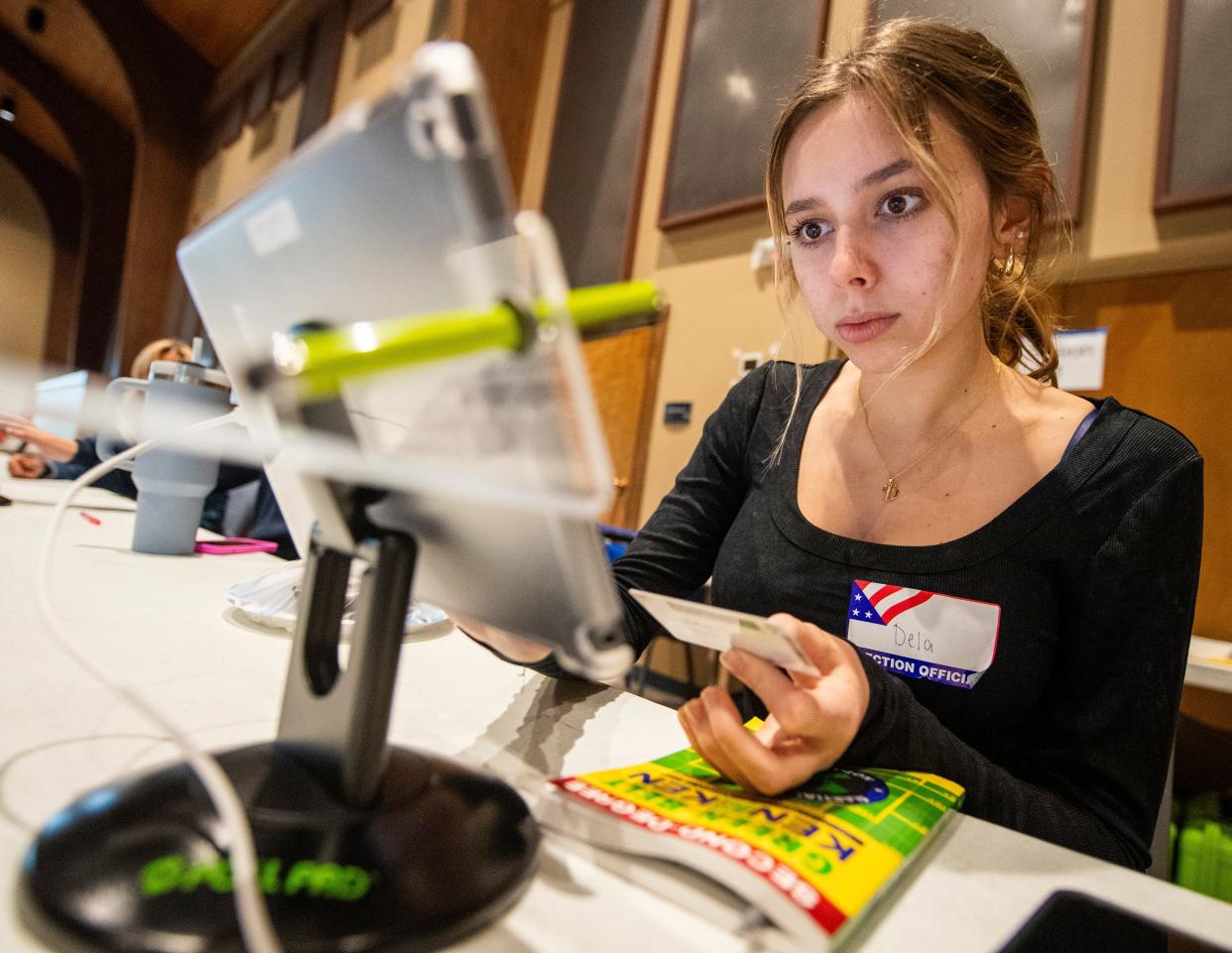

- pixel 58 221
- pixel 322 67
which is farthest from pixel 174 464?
pixel 58 221

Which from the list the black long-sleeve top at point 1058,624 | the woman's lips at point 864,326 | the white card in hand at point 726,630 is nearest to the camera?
the white card in hand at point 726,630

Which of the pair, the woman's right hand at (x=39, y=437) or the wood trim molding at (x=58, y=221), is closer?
the woman's right hand at (x=39, y=437)

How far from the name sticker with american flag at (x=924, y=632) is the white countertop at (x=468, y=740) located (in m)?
0.23

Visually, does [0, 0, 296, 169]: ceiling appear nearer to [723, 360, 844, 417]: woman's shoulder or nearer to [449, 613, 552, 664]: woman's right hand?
[723, 360, 844, 417]: woman's shoulder

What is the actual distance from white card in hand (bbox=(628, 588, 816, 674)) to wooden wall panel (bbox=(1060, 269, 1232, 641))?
1963mm

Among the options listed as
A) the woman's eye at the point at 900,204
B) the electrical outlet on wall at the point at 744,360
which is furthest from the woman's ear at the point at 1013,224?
the electrical outlet on wall at the point at 744,360

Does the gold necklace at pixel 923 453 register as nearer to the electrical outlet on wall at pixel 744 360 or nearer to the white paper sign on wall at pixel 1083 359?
the white paper sign on wall at pixel 1083 359

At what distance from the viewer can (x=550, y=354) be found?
267 mm

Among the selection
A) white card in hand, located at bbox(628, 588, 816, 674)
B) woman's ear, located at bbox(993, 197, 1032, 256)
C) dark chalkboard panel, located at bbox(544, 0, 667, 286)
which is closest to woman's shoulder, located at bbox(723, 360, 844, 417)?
woman's ear, located at bbox(993, 197, 1032, 256)

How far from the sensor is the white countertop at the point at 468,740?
334 mm

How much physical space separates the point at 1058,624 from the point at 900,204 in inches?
18.7

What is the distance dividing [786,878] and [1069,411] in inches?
28.3

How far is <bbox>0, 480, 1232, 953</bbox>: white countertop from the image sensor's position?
33cm

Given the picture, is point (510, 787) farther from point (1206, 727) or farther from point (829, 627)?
point (1206, 727)
